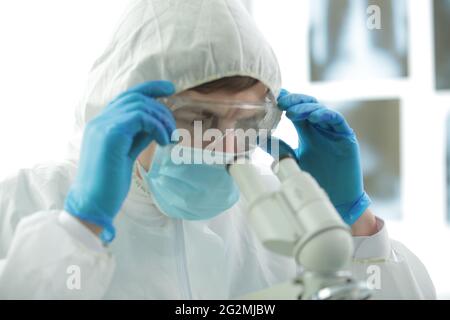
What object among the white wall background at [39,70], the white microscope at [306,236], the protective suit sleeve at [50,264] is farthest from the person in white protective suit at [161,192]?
the white wall background at [39,70]

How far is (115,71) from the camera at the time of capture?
1162 mm

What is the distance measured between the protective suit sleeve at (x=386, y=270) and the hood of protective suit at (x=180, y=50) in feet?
1.22

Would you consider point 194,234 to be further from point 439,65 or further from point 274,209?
point 439,65

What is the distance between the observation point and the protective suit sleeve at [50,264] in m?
0.96

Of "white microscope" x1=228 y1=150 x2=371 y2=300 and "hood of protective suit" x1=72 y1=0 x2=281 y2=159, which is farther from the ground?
"hood of protective suit" x1=72 y1=0 x2=281 y2=159

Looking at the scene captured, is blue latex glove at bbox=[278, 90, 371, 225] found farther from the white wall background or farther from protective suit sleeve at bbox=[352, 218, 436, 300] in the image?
the white wall background

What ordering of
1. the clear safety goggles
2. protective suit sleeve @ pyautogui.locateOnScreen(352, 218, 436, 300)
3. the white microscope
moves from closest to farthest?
the white microscope, the clear safety goggles, protective suit sleeve @ pyautogui.locateOnScreen(352, 218, 436, 300)

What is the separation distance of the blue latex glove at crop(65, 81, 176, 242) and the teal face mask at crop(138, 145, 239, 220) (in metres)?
0.10

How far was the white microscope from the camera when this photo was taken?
767 mm

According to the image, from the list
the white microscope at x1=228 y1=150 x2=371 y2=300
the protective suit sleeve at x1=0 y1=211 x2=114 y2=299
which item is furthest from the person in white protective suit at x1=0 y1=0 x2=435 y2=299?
the white microscope at x1=228 y1=150 x2=371 y2=300

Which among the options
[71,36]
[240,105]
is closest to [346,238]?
[240,105]

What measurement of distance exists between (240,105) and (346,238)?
41cm

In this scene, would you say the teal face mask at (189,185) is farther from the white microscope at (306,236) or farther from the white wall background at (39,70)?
the white wall background at (39,70)

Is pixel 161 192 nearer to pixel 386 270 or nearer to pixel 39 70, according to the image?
pixel 386 270
